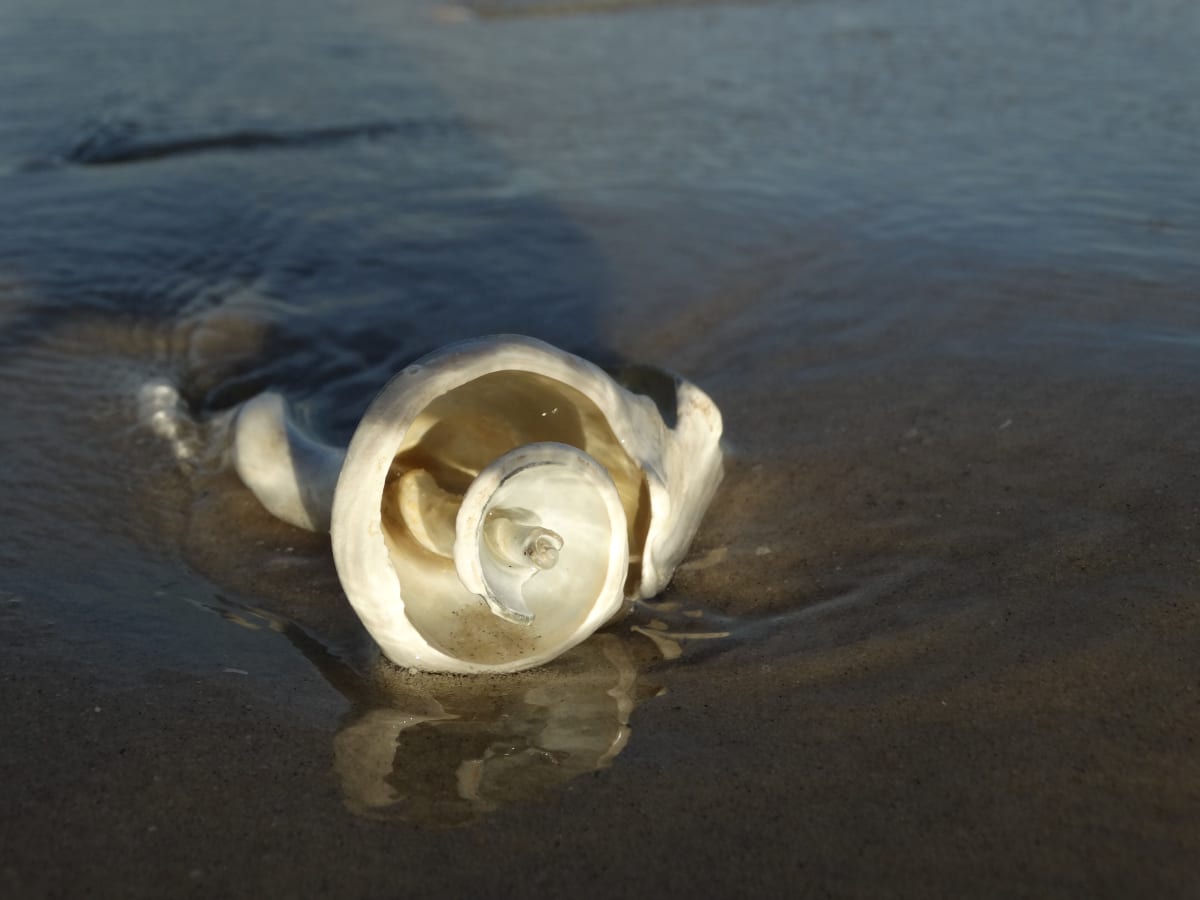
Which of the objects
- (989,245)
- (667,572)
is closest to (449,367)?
(667,572)

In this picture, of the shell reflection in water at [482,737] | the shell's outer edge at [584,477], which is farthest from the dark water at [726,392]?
the shell's outer edge at [584,477]

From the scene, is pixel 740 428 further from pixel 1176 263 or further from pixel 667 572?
pixel 1176 263

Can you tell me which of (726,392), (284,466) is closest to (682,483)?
(726,392)

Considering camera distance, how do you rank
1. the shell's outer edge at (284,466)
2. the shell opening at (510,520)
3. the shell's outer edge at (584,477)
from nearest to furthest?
the shell's outer edge at (584,477) < the shell opening at (510,520) < the shell's outer edge at (284,466)

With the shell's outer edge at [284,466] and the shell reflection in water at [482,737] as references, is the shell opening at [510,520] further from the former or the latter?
the shell's outer edge at [284,466]

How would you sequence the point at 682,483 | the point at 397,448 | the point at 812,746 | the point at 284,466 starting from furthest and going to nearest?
1. the point at 284,466
2. the point at 682,483
3. the point at 397,448
4. the point at 812,746

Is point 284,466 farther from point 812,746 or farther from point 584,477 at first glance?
point 812,746
